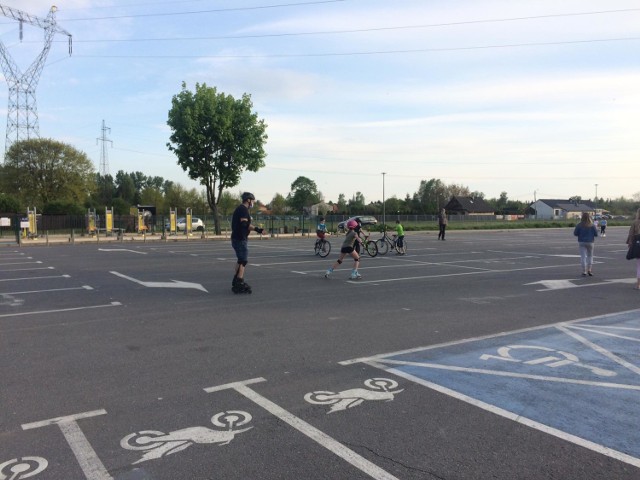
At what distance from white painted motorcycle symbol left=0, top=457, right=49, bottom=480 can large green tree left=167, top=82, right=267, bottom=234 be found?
110ft

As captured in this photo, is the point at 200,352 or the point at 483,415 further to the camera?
the point at 200,352

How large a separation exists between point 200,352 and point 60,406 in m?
1.86


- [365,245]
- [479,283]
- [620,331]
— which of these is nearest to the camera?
[620,331]

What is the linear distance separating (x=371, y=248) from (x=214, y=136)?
66.8 feet

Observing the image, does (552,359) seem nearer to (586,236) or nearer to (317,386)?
(317,386)

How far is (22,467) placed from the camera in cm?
322

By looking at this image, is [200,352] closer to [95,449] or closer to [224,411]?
[224,411]

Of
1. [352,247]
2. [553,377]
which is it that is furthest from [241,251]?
[553,377]

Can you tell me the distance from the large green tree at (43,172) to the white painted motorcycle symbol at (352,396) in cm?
6082

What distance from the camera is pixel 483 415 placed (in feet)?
13.5

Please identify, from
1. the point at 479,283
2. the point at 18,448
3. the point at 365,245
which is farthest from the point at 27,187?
the point at 18,448

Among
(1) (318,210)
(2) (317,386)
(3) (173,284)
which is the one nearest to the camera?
(2) (317,386)

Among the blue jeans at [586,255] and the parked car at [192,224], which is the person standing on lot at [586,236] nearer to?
the blue jeans at [586,255]

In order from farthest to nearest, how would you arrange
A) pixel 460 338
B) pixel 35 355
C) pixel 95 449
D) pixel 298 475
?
pixel 460 338 → pixel 35 355 → pixel 95 449 → pixel 298 475
